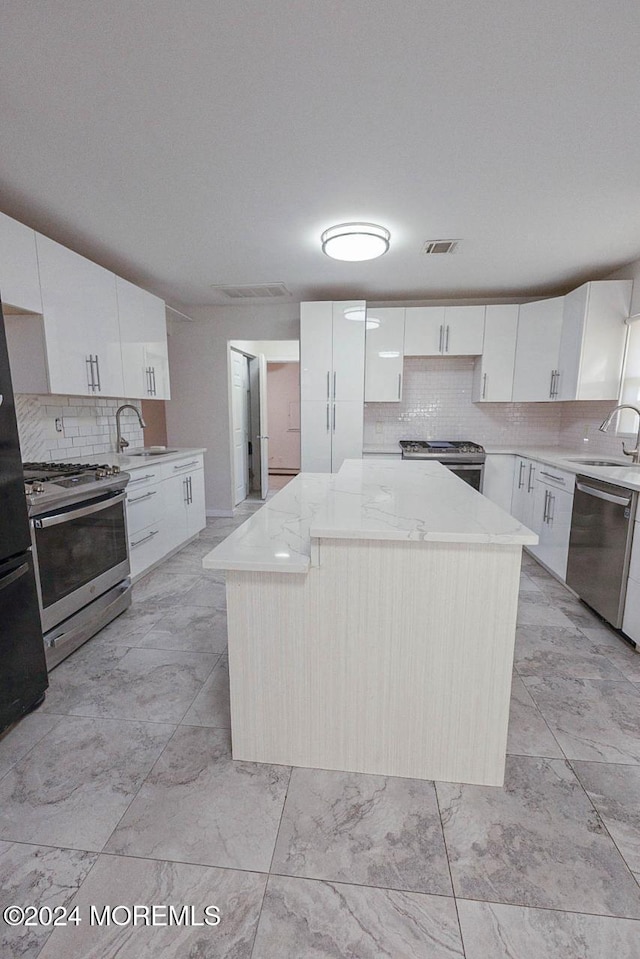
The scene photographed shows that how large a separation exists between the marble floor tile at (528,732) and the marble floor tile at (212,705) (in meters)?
1.17

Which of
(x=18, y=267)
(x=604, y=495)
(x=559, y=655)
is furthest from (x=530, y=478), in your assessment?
(x=18, y=267)

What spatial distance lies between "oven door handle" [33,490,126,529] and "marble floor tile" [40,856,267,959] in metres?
1.36

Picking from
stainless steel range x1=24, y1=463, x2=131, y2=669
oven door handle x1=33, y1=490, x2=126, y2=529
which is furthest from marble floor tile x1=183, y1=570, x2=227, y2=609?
oven door handle x1=33, y1=490, x2=126, y2=529

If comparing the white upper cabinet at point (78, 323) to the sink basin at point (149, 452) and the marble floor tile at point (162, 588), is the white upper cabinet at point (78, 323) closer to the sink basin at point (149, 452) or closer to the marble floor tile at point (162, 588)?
the sink basin at point (149, 452)

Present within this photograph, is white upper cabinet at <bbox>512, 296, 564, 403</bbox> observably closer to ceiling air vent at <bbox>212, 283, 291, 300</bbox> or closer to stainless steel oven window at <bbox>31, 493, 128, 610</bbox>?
ceiling air vent at <bbox>212, 283, 291, 300</bbox>

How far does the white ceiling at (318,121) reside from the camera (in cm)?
127

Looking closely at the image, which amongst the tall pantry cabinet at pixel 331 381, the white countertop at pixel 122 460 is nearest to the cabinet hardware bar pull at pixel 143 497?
the white countertop at pixel 122 460

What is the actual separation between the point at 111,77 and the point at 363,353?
9.42 ft

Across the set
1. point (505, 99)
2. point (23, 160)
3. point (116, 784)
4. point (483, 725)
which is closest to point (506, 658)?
point (483, 725)

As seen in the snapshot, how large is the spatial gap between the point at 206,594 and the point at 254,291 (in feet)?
9.69

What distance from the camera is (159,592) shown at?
3.05 meters

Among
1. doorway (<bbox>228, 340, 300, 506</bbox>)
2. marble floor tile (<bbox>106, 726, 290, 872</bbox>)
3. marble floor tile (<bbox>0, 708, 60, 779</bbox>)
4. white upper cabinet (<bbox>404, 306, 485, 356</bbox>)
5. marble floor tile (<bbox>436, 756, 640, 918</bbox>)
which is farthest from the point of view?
doorway (<bbox>228, 340, 300, 506</bbox>)

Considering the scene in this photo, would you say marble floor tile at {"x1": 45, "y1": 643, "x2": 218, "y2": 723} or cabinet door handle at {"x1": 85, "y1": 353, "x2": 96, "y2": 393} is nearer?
marble floor tile at {"x1": 45, "y1": 643, "x2": 218, "y2": 723}

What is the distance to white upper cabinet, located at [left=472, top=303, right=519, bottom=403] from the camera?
4.06 metres
